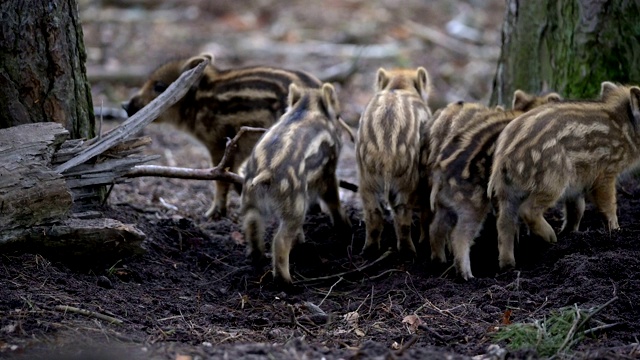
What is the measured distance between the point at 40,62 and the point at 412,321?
9.53 feet

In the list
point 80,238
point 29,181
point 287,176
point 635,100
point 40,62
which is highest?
point 40,62

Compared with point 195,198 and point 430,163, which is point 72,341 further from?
point 195,198

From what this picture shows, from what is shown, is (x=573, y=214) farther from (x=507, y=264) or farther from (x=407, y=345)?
(x=407, y=345)

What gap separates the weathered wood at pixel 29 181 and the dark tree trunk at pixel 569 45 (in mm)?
4242

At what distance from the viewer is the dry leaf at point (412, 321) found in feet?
17.6

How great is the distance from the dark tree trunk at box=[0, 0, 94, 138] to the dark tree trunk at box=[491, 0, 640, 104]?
3.88 metres

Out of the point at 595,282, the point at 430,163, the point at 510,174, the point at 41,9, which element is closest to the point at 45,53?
the point at 41,9

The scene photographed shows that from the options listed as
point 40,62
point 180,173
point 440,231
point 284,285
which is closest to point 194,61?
point 180,173

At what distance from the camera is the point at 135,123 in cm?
635

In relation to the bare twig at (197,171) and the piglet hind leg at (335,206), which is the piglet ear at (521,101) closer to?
the piglet hind leg at (335,206)

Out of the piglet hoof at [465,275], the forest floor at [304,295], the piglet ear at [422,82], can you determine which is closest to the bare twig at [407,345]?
the forest floor at [304,295]

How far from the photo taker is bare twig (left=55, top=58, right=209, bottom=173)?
6.00 m

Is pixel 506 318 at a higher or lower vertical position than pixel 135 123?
lower

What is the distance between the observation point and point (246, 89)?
820 centimetres
